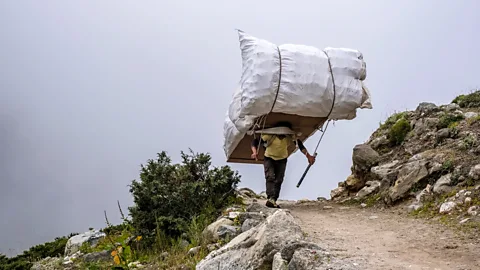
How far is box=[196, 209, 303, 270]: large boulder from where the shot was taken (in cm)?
474

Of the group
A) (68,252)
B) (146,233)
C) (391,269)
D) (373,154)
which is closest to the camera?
(391,269)

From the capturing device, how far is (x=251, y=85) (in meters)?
8.61

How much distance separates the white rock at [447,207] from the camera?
7113mm

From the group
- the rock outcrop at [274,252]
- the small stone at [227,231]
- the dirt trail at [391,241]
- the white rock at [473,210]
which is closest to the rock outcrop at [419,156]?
the white rock at [473,210]

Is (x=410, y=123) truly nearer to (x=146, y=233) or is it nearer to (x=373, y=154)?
(x=373, y=154)

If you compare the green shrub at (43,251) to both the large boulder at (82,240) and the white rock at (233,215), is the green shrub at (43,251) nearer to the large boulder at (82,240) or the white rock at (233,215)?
the large boulder at (82,240)

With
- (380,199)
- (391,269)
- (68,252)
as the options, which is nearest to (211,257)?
(391,269)

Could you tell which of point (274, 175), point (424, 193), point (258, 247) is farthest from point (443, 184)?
point (258, 247)

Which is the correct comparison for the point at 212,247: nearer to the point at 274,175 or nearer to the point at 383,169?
the point at 274,175

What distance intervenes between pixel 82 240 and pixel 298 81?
617 centimetres

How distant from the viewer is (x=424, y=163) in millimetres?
9070

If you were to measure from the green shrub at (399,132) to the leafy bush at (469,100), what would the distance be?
1.77 meters

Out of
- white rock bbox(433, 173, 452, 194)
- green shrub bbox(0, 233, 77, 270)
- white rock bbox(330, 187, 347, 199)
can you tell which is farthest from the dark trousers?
green shrub bbox(0, 233, 77, 270)

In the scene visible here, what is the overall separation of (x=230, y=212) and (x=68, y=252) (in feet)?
15.2
